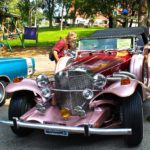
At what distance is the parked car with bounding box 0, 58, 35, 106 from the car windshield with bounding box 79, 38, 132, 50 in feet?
5.80

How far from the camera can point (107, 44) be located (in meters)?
7.86

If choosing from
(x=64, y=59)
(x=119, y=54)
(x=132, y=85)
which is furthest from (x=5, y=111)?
(x=132, y=85)

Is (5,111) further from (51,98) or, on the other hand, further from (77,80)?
(77,80)

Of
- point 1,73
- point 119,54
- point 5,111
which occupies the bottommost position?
point 5,111

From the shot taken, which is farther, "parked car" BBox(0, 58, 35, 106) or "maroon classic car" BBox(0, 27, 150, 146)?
"parked car" BBox(0, 58, 35, 106)

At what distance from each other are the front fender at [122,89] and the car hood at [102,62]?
22.7 inches

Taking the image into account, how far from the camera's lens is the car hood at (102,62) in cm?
632

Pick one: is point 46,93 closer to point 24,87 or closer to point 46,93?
point 46,93

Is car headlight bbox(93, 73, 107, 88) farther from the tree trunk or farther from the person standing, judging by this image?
the tree trunk

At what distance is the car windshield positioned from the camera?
7.81 m

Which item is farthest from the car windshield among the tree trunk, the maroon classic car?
the tree trunk

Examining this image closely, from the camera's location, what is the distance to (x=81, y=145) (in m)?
5.65

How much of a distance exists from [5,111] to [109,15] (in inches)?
800

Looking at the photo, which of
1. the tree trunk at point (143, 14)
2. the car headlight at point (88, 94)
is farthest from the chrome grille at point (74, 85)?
the tree trunk at point (143, 14)
